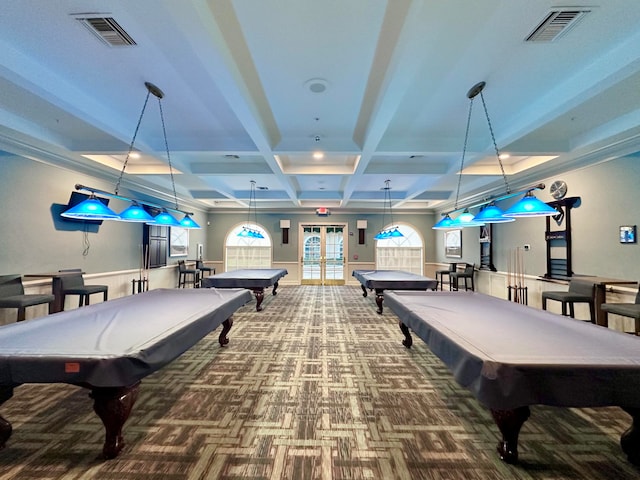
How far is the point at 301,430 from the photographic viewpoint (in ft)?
6.31

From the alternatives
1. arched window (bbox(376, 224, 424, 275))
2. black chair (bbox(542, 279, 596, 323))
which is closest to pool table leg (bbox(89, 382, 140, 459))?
black chair (bbox(542, 279, 596, 323))

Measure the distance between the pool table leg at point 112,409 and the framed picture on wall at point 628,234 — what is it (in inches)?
220

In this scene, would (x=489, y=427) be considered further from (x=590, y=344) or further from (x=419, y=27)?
(x=419, y=27)

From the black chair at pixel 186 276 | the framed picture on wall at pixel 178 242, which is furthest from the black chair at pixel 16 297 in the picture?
the framed picture on wall at pixel 178 242

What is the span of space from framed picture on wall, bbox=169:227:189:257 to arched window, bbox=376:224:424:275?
6.48 m

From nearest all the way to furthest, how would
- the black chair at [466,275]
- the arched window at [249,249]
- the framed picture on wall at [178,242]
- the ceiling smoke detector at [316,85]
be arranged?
1. the ceiling smoke detector at [316,85]
2. the black chair at [466,275]
3. the framed picture on wall at [178,242]
4. the arched window at [249,249]

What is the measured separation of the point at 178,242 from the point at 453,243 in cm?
848

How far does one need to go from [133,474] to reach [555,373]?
2.32m

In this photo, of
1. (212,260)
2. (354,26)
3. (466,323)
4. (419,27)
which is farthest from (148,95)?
(212,260)

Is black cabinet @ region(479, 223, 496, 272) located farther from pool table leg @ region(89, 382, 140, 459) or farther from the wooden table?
pool table leg @ region(89, 382, 140, 459)

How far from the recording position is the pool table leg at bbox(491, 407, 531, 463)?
1536 millimetres

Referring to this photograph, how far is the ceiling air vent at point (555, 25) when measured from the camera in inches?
72.1

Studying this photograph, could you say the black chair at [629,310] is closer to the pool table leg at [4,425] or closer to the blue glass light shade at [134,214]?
the pool table leg at [4,425]

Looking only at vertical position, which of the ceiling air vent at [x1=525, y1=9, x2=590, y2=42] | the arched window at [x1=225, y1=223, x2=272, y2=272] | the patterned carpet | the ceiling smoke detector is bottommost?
the patterned carpet
